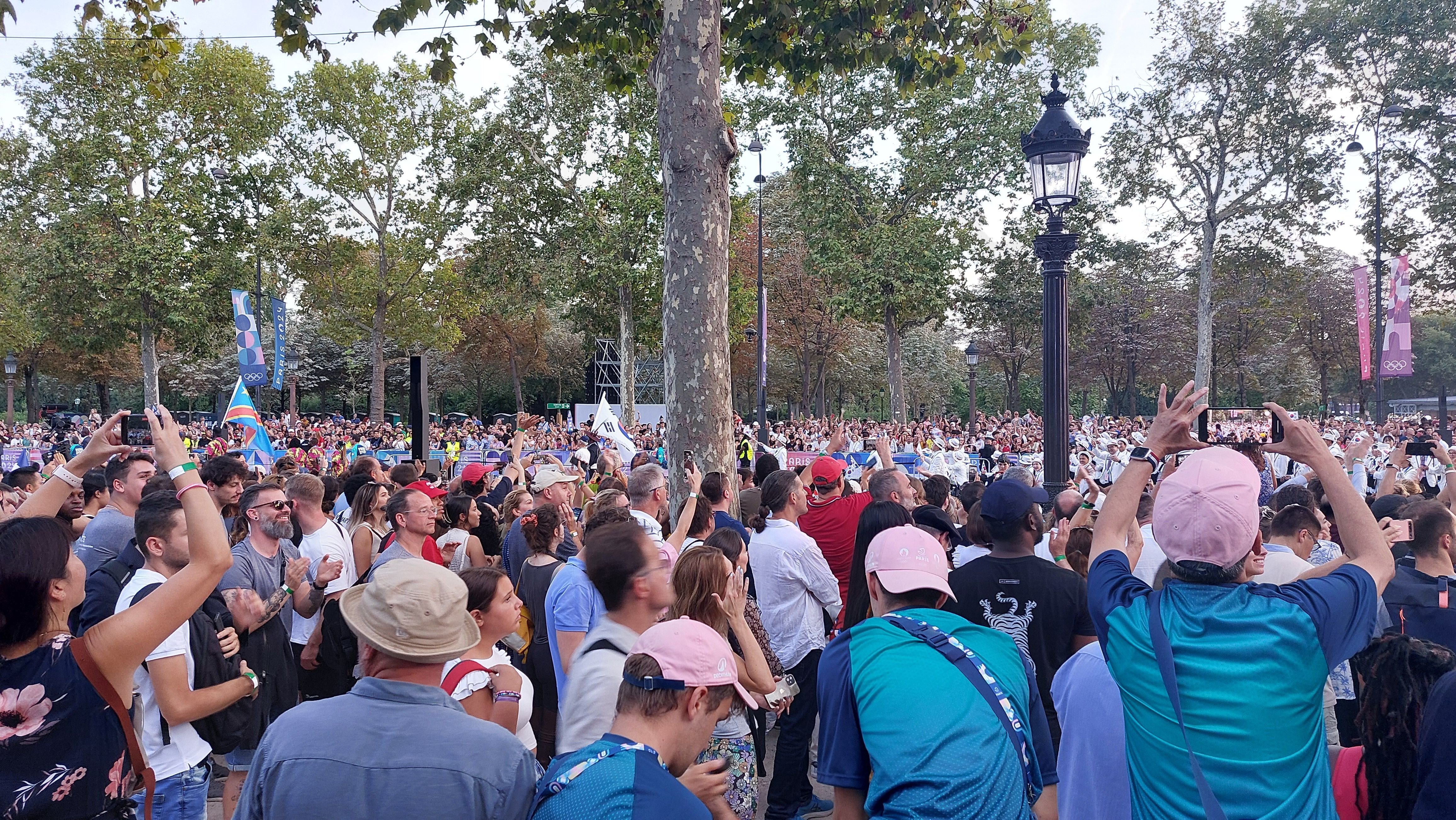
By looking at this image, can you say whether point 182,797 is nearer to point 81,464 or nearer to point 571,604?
point 81,464

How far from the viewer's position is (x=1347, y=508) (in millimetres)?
2605

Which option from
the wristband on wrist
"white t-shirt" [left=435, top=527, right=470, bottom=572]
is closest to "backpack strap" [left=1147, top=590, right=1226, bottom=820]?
the wristband on wrist

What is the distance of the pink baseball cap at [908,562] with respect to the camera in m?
2.69

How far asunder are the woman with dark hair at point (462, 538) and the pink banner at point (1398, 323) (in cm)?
2445

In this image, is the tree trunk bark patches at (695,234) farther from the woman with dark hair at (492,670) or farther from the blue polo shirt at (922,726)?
the blue polo shirt at (922,726)

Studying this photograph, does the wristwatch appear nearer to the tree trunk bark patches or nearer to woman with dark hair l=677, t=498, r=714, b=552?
woman with dark hair l=677, t=498, r=714, b=552

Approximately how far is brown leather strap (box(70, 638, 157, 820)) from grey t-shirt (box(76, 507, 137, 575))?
3088mm

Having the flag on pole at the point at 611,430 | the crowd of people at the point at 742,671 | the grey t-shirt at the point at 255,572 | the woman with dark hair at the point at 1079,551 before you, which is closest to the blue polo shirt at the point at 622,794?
the crowd of people at the point at 742,671

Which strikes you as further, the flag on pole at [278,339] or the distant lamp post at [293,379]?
the distant lamp post at [293,379]

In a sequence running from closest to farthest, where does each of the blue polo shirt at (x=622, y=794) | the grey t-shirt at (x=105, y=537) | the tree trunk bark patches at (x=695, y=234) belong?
the blue polo shirt at (x=622, y=794) < the grey t-shirt at (x=105, y=537) < the tree trunk bark patches at (x=695, y=234)

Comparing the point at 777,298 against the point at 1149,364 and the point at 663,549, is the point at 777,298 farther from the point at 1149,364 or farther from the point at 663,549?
the point at 663,549

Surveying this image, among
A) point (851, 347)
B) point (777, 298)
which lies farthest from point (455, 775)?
point (851, 347)

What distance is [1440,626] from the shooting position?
4.34m

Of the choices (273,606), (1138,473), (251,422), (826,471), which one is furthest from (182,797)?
(251,422)
